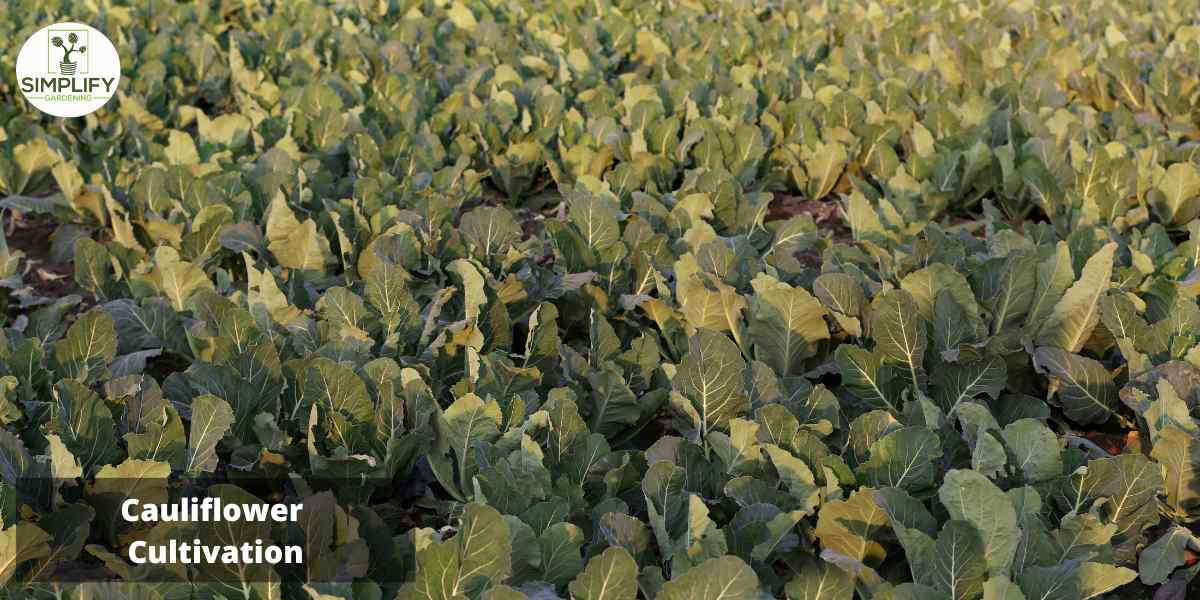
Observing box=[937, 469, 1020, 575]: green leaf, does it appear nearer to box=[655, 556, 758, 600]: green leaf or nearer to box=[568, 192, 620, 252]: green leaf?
box=[655, 556, 758, 600]: green leaf

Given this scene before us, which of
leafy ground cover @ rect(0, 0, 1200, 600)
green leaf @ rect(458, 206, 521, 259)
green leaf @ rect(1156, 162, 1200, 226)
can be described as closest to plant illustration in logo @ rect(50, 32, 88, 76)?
leafy ground cover @ rect(0, 0, 1200, 600)

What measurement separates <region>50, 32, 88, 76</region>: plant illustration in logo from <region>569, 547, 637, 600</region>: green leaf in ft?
15.4

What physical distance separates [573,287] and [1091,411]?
1559 mm

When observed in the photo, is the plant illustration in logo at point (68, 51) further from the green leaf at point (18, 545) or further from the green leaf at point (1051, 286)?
the green leaf at point (1051, 286)

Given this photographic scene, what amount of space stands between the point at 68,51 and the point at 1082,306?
16.9 ft

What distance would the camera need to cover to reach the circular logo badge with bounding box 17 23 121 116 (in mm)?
5156

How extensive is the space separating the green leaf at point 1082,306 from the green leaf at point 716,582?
5.20ft

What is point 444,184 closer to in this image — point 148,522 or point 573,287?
point 573,287

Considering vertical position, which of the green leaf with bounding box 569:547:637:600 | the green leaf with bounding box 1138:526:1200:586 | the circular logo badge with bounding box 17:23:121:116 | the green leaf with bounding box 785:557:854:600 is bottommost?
the green leaf with bounding box 1138:526:1200:586

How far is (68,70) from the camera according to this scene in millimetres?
5449

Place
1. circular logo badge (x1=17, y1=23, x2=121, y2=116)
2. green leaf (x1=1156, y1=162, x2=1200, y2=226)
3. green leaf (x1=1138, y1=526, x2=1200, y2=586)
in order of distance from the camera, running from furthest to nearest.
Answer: circular logo badge (x1=17, y1=23, x2=121, y2=116) < green leaf (x1=1156, y1=162, x2=1200, y2=226) < green leaf (x1=1138, y1=526, x2=1200, y2=586)

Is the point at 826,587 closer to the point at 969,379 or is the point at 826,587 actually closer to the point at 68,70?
the point at 969,379

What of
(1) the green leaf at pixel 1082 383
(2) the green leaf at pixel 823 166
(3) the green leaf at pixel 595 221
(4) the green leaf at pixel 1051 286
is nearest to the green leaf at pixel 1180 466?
(1) the green leaf at pixel 1082 383

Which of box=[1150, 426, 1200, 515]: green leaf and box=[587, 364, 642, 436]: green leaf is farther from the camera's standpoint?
box=[587, 364, 642, 436]: green leaf
